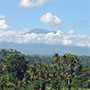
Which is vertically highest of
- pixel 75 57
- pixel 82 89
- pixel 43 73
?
pixel 75 57

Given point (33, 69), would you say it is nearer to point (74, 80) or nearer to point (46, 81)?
point (46, 81)

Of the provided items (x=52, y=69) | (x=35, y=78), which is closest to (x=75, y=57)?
(x=52, y=69)

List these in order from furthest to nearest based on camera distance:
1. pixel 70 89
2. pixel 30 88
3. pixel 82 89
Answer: pixel 82 89
pixel 70 89
pixel 30 88

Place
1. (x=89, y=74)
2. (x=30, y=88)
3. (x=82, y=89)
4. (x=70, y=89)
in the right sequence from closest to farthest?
1. (x=30, y=88)
2. (x=70, y=89)
3. (x=82, y=89)
4. (x=89, y=74)

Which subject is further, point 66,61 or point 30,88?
point 66,61

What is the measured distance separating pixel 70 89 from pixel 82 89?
6.10 meters

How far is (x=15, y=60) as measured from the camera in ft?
257

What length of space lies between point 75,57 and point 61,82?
7.95 m

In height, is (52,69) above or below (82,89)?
above

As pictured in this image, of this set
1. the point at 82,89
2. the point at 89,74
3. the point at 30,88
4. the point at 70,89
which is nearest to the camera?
the point at 30,88

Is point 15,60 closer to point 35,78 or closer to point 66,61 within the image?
point 35,78

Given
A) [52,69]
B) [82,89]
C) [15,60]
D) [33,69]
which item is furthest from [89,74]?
[15,60]

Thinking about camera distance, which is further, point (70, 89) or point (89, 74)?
point (89, 74)

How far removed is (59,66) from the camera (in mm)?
69562
